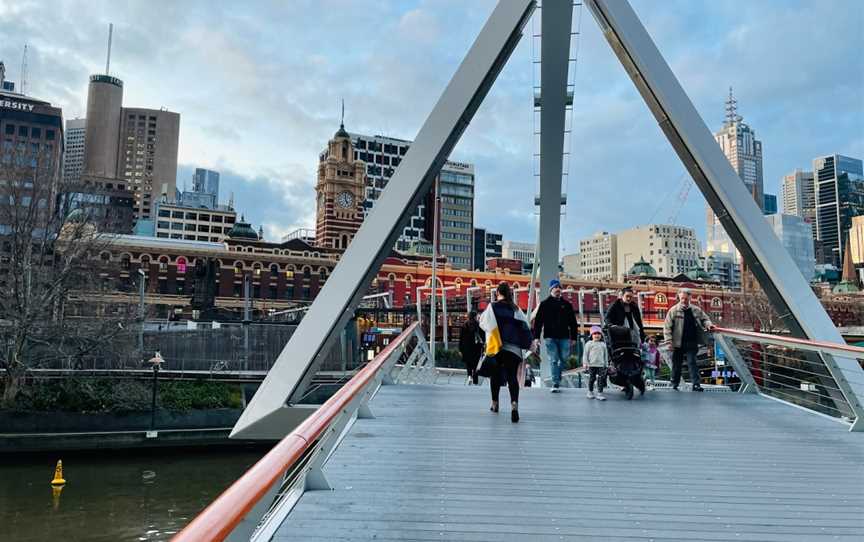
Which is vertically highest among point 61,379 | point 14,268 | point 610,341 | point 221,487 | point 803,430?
point 14,268

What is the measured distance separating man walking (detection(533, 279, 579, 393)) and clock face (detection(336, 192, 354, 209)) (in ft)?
271

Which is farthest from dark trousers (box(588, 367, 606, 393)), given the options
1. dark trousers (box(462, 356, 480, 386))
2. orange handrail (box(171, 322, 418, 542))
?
orange handrail (box(171, 322, 418, 542))

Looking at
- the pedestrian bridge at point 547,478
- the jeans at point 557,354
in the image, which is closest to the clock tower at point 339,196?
the jeans at point 557,354

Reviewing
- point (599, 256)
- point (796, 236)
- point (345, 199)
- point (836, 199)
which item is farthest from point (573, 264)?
point (345, 199)

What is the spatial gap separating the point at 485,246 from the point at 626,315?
442 ft

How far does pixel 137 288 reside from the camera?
59.5m

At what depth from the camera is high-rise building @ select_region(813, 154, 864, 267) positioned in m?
158

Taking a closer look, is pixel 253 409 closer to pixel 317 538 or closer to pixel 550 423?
pixel 550 423

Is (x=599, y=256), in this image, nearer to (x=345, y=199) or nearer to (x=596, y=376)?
(x=345, y=199)

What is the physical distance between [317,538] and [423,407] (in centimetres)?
431

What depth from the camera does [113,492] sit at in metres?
18.6

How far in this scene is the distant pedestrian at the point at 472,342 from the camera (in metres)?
11.8

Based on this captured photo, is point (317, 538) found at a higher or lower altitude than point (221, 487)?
higher

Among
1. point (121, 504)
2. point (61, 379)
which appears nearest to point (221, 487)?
point (121, 504)
